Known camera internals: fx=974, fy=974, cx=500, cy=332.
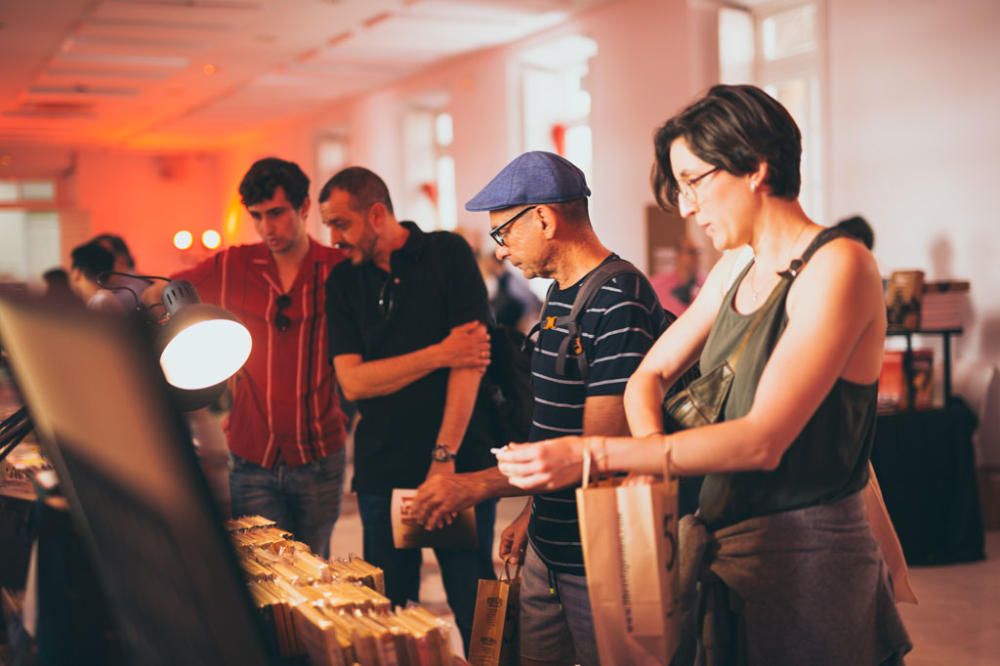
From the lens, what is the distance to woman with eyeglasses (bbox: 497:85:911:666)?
4.12 feet

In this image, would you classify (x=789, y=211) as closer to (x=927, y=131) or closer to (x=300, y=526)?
(x=300, y=526)

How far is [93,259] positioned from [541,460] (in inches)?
178

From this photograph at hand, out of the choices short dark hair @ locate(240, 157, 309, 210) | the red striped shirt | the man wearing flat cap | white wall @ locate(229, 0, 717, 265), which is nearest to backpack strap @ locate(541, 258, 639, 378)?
the man wearing flat cap

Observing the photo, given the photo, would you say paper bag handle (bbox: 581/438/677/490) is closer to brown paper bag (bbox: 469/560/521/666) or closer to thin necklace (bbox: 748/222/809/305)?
thin necklace (bbox: 748/222/809/305)

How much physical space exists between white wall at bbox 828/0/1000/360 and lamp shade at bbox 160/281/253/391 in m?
5.59

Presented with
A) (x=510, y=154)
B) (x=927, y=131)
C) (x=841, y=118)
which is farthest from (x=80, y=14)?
(x=927, y=131)

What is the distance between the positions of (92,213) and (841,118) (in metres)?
14.8

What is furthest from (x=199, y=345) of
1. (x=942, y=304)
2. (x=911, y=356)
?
(x=942, y=304)

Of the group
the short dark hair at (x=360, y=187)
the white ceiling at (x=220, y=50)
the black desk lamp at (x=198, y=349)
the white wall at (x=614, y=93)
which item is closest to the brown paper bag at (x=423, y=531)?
the short dark hair at (x=360, y=187)

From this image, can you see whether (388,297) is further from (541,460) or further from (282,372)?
(541,460)

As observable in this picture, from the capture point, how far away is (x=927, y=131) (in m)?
6.15

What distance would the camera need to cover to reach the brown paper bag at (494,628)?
1854 millimetres

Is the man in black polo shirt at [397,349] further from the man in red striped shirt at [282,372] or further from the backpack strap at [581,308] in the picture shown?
the backpack strap at [581,308]

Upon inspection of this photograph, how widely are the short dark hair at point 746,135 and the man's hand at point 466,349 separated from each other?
124 centimetres
